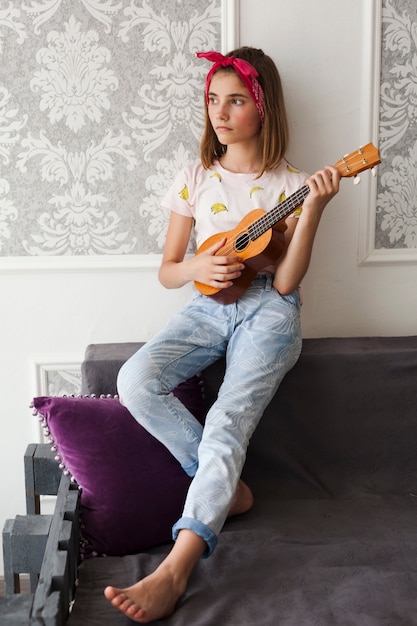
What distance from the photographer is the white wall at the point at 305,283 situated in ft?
6.15

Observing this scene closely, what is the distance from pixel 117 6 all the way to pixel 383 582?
142 cm

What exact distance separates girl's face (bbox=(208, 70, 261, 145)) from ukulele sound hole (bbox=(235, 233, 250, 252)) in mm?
267

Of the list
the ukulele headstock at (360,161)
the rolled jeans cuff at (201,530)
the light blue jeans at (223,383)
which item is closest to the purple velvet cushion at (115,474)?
the light blue jeans at (223,383)

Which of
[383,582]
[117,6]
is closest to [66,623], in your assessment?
[383,582]

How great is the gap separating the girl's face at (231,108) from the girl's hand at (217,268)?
0.87ft

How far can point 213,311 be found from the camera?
1738mm

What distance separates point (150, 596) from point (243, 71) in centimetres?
112

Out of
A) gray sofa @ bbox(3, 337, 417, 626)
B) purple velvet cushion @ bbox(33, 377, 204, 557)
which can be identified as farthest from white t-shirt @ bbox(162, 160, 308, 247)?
purple velvet cushion @ bbox(33, 377, 204, 557)

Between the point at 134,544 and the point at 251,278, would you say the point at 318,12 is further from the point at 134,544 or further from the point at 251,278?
the point at 134,544

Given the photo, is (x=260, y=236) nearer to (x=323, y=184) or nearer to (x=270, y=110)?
(x=323, y=184)

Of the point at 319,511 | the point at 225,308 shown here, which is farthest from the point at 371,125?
the point at 319,511

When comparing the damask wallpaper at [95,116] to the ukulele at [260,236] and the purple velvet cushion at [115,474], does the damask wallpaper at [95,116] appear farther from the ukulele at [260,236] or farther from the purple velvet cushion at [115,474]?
the purple velvet cushion at [115,474]

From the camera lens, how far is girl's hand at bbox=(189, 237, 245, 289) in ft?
5.38

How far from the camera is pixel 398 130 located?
193 centimetres
